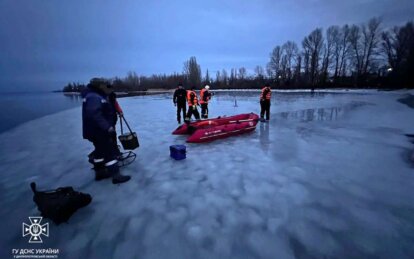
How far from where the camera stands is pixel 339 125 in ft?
27.3

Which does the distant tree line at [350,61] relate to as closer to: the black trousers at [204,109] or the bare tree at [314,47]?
the bare tree at [314,47]

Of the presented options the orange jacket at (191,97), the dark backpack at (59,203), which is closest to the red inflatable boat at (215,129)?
the orange jacket at (191,97)

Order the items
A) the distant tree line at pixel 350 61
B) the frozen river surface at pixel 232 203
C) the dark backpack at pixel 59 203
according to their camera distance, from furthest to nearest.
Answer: the distant tree line at pixel 350 61
the dark backpack at pixel 59 203
the frozen river surface at pixel 232 203

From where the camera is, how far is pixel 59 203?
2.61m

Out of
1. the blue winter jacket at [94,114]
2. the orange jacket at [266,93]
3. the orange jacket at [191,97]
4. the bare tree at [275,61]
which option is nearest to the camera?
the blue winter jacket at [94,114]

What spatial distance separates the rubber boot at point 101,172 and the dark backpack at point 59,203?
86cm

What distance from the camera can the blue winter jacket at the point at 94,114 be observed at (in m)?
3.13

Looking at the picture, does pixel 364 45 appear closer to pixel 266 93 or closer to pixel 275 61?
pixel 275 61

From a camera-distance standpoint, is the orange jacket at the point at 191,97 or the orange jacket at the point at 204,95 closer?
the orange jacket at the point at 191,97

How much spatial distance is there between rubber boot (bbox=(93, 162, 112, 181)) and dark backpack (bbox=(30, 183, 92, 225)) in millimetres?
857

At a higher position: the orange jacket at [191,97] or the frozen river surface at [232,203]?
the orange jacket at [191,97]

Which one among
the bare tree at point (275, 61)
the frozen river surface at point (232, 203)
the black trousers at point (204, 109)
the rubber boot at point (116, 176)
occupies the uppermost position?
the bare tree at point (275, 61)

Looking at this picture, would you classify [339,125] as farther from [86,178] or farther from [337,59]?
[337,59]

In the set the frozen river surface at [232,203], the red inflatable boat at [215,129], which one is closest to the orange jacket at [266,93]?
the red inflatable boat at [215,129]
